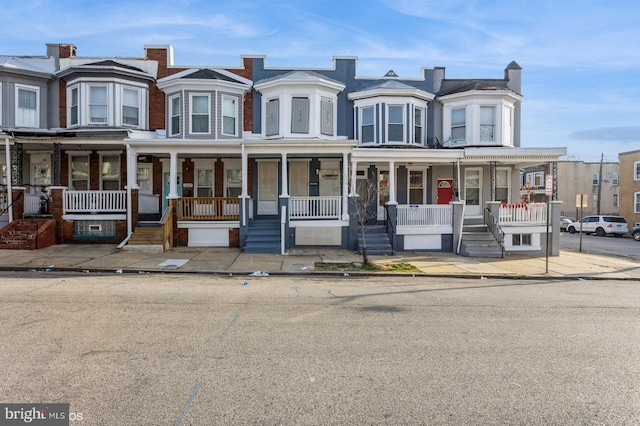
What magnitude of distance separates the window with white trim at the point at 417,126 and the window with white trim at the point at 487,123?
2952 mm

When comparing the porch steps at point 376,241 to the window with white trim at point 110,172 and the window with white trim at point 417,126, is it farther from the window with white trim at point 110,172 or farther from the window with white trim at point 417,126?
the window with white trim at point 110,172

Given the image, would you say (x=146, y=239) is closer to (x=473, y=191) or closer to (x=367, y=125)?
(x=367, y=125)

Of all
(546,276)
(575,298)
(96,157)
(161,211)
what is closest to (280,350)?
(575,298)

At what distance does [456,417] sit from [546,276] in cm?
1079

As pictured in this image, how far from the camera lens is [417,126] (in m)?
20.5

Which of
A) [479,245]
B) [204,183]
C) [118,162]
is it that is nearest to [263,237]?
[204,183]

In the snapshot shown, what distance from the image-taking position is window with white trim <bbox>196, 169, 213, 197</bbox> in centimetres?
2002

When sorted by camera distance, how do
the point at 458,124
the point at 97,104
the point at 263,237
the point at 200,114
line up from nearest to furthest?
the point at 263,237, the point at 97,104, the point at 200,114, the point at 458,124

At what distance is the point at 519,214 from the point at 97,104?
19.8 meters

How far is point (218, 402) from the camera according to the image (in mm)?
3920

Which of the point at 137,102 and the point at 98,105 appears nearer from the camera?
the point at 98,105

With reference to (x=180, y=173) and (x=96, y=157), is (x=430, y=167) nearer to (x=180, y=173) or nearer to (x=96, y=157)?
(x=180, y=173)

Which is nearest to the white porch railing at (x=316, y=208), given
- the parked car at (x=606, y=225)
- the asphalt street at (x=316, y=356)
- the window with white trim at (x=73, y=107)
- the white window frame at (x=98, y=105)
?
A: the asphalt street at (x=316, y=356)

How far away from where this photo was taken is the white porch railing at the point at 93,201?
→ 16.8 meters
